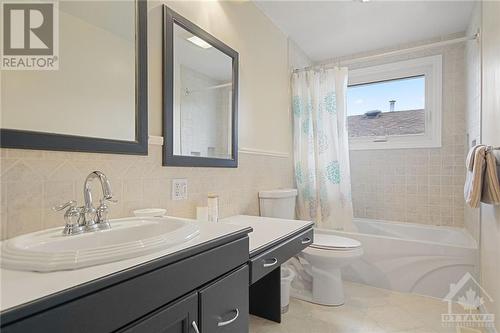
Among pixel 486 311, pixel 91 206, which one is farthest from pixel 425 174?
pixel 91 206

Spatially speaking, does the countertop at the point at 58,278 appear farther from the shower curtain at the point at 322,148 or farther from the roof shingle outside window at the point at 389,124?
the roof shingle outside window at the point at 389,124

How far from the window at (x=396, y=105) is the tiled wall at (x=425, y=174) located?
76 mm

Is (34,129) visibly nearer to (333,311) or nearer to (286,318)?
(286,318)

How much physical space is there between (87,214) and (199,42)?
3.89 feet

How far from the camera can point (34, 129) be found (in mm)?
909

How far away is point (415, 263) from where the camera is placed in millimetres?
2217

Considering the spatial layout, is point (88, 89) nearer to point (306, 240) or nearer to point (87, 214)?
point (87, 214)

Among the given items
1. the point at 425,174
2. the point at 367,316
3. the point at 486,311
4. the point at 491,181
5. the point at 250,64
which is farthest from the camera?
the point at 425,174

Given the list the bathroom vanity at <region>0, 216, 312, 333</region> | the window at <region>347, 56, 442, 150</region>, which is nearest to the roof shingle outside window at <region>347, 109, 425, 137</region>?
the window at <region>347, 56, 442, 150</region>

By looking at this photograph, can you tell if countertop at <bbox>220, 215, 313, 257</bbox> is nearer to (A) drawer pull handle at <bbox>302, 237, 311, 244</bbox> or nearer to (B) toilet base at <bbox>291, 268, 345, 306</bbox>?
(A) drawer pull handle at <bbox>302, 237, 311, 244</bbox>

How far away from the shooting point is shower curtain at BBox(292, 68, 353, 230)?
257cm

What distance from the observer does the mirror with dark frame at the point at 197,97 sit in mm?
1416

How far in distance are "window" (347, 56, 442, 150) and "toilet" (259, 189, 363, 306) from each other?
1.51 metres

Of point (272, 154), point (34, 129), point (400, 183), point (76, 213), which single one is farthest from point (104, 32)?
point (400, 183)
